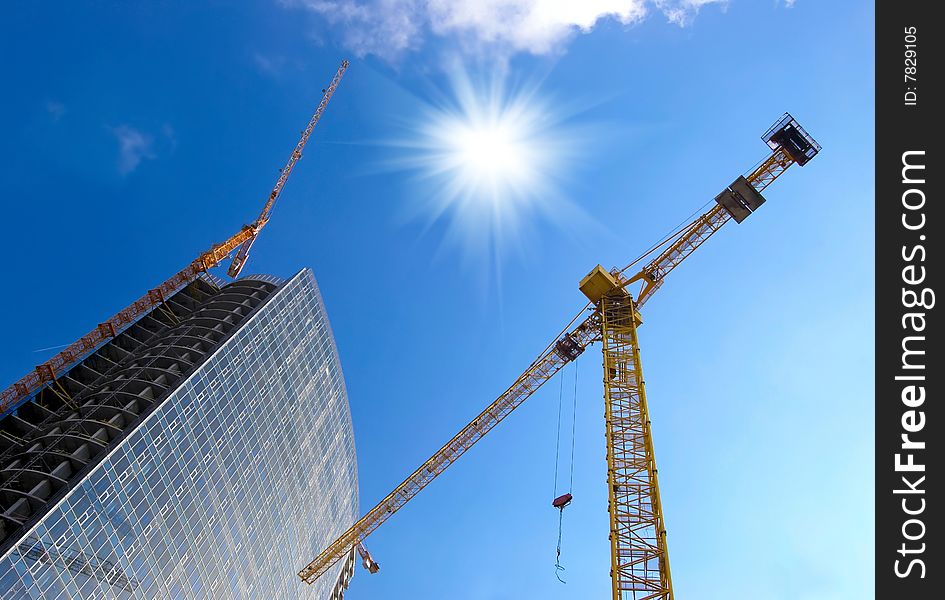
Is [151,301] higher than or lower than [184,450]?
higher

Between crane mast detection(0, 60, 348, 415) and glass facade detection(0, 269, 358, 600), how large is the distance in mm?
17787

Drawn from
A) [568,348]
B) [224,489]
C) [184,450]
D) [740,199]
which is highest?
[740,199]

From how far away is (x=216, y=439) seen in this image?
7062cm

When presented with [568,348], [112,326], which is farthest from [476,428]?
[112,326]

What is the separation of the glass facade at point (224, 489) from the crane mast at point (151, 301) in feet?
58.4

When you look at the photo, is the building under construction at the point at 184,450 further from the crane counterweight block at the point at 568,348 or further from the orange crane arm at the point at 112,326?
the crane counterweight block at the point at 568,348

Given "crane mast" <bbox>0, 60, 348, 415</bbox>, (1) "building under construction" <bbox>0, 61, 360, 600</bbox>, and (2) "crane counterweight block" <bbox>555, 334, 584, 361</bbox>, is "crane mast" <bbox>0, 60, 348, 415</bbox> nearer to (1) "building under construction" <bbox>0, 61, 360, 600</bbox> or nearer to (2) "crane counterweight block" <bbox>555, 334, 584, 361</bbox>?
(1) "building under construction" <bbox>0, 61, 360, 600</bbox>

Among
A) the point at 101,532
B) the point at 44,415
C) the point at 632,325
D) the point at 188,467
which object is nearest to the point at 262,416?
the point at 188,467

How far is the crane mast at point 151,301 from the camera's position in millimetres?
73625

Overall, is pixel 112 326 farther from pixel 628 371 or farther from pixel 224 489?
pixel 628 371

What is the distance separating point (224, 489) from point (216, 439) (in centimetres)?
549

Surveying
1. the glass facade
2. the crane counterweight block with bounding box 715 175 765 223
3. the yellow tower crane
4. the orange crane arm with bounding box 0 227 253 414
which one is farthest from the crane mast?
the crane counterweight block with bounding box 715 175 765 223
